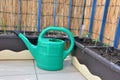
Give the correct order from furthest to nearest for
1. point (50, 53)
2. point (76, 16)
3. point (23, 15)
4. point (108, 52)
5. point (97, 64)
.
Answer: point (76, 16), point (23, 15), point (50, 53), point (108, 52), point (97, 64)

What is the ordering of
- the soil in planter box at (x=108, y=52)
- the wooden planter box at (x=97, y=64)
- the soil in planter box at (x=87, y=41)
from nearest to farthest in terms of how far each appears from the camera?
the wooden planter box at (x=97, y=64)
the soil in planter box at (x=108, y=52)
the soil in planter box at (x=87, y=41)

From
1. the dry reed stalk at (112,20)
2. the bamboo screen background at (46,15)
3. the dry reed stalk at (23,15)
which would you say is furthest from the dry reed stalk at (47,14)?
the dry reed stalk at (112,20)

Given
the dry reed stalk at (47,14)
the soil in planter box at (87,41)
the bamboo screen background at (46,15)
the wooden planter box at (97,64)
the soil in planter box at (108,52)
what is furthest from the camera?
the dry reed stalk at (47,14)

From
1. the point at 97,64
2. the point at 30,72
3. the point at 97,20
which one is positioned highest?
the point at 97,20

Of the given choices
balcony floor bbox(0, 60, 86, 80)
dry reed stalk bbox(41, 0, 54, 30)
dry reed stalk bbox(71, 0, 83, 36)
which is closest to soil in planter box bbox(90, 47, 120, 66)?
balcony floor bbox(0, 60, 86, 80)

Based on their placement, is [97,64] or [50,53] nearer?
[97,64]

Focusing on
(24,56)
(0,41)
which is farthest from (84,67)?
(0,41)

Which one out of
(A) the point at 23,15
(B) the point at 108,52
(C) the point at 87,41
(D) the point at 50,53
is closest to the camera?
(B) the point at 108,52

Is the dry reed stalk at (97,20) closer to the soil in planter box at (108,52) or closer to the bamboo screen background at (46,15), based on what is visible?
the bamboo screen background at (46,15)

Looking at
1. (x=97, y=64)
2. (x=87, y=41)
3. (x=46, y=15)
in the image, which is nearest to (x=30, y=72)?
(x=97, y=64)

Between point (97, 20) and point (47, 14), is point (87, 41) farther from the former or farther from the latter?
point (47, 14)

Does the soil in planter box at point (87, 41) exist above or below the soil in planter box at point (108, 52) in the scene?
above

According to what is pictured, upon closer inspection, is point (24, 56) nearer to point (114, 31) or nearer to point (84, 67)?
point (84, 67)

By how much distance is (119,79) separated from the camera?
112cm
